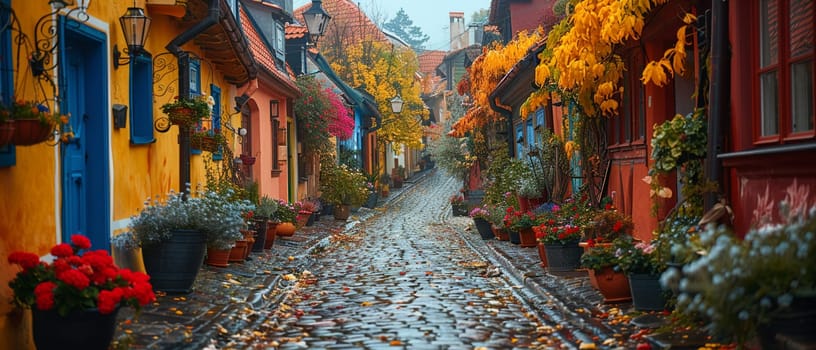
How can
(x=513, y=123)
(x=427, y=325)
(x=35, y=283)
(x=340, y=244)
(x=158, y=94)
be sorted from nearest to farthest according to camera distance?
(x=35, y=283) < (x=427, y=325) < (x=158, y=94) < (x=340, y=244) < (x=513, y=123)

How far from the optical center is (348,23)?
153 feet

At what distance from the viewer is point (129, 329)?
7.54 m

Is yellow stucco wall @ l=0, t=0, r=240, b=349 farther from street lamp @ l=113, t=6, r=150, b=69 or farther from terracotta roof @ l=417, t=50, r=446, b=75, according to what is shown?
terracotta roof @ l=417, t=50, r=446, b=75

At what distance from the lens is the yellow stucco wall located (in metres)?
6.40

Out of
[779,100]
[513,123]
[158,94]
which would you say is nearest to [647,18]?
[779,100]

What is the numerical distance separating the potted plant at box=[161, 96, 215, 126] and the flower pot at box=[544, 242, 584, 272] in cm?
455

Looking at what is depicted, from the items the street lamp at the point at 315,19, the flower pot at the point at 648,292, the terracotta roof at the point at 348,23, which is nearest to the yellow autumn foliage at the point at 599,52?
the flower pot at the point at 648,292

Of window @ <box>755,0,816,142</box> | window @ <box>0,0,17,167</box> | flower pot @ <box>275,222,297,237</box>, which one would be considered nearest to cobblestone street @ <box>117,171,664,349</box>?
flower pot @ <box>275,222,297,237</box>

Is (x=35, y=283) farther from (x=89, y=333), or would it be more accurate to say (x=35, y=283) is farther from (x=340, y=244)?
(x=340, y=244)

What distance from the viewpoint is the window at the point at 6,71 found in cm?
636

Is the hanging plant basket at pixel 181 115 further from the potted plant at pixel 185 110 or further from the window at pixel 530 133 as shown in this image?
the window at pixel 530 133

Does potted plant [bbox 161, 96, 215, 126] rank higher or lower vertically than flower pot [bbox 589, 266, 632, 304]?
higher

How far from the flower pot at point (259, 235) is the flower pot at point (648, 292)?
26.0 ft

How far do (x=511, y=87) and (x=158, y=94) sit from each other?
35.3 ft
